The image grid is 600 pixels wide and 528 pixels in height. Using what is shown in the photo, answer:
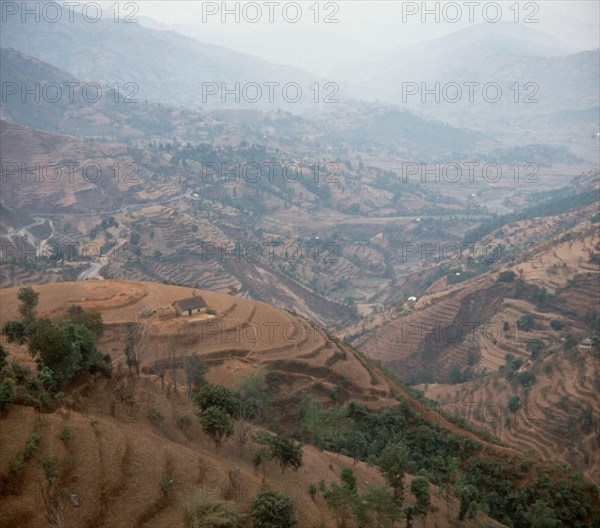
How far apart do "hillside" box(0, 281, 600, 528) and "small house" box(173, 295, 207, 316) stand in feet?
2.41

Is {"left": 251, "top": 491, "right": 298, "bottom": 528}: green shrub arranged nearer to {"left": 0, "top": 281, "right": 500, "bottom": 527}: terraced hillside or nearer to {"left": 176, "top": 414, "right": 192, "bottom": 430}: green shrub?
{"left": 0, "top": 281, "right": 500, "bottom": 527}: terraced hillside

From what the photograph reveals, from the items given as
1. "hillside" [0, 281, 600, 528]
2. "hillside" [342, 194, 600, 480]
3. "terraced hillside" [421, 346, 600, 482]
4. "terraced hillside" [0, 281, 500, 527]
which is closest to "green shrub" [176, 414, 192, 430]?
"hillside" [0, 281, 600, 528]

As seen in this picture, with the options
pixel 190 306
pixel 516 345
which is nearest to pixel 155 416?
pixel 190 306

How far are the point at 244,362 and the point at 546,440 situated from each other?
21937 millimetres

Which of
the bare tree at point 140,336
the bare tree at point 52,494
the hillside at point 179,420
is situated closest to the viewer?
the bare tree at point 52,494

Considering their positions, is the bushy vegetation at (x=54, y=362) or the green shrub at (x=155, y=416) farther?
the green shrub at (x=155, y=416)

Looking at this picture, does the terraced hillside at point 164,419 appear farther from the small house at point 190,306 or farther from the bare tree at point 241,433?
the small house at point 190,306

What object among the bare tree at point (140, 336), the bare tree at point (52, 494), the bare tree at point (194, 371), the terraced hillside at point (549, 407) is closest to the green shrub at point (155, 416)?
the bare tree at point (194, 371)

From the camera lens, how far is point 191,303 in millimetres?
37812

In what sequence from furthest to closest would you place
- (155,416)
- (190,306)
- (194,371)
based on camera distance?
1. (190,306)
2. (194,371)
3. (155,416)

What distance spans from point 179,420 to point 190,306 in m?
16.2

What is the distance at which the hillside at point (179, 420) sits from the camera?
15961 millimetres

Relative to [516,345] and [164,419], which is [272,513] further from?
[516,345]

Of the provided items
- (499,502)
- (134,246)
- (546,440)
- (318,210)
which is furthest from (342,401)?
(318,210)
